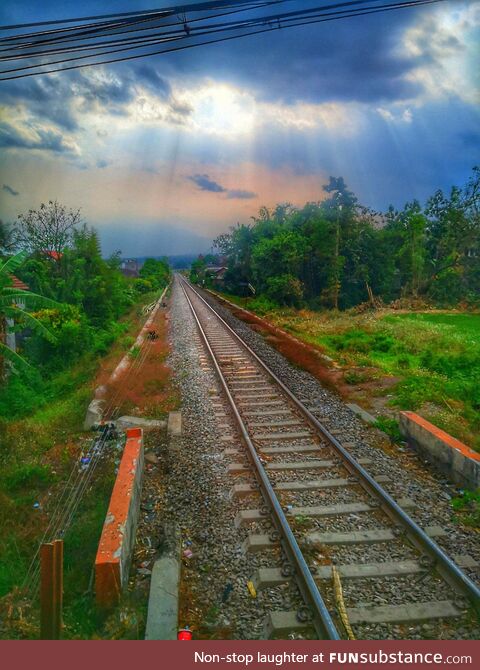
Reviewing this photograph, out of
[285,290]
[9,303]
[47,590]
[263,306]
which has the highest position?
[285,290]

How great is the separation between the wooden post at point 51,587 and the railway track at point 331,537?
1685 mm

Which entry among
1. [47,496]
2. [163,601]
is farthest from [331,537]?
[47,496]

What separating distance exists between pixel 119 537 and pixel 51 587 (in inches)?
53.5

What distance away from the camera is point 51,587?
319cm

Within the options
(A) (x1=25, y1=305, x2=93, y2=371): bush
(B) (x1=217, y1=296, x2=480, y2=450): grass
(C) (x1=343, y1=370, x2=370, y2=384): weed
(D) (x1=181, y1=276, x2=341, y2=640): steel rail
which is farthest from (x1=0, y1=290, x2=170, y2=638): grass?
(C) (x1=343, y1=370, x2=370, y2=384): weed

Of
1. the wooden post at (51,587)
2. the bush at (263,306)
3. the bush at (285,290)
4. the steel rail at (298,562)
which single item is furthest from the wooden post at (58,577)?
the bush at (285,290)

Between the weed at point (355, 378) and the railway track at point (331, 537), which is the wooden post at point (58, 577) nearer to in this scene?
the railway track at point (331, 537)

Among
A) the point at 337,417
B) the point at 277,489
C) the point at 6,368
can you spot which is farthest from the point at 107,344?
the point at 277,489

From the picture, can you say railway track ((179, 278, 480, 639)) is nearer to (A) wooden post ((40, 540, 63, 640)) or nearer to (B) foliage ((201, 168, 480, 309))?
(A) wooden post ((40, 540, 63, 640))

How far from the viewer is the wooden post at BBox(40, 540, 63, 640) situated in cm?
314

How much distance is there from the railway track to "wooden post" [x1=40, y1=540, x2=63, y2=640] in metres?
1.69

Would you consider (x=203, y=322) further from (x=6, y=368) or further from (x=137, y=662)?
(x=137, y=662)

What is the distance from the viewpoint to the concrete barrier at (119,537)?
4.21 meters

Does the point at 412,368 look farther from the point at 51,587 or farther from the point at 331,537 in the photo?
the point at 51,587
